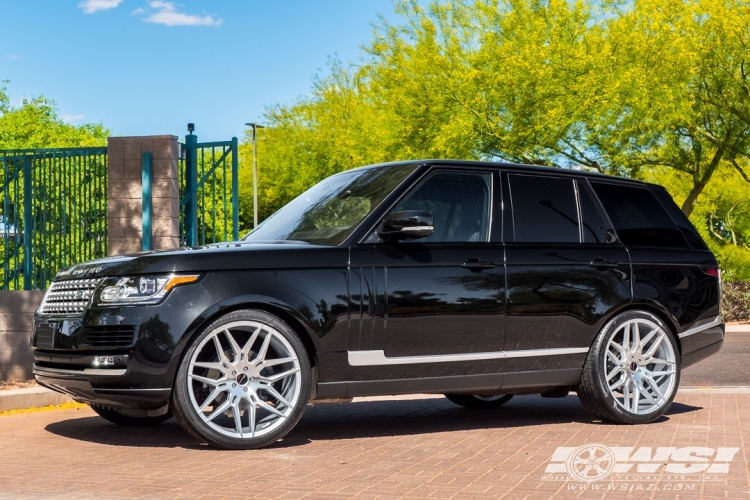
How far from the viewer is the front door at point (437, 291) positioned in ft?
23.4

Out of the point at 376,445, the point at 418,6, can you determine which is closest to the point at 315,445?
the point at 376,445

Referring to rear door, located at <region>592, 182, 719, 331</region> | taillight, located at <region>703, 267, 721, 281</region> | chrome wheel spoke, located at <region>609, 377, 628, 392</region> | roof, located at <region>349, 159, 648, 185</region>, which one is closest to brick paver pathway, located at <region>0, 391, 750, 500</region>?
chrome wheel spoke, located at <region>609, 377, 628, 392</region>

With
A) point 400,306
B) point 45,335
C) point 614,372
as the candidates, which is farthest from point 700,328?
point 45,335

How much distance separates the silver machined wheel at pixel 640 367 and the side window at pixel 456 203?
1.40 m

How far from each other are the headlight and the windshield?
3.46ft

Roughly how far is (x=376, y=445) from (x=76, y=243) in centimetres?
674

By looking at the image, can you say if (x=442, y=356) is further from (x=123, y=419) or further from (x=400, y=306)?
(x=123, y=419)

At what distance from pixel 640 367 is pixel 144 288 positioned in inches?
153

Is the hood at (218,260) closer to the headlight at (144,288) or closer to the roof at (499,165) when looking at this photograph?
the headlight at (144,288)

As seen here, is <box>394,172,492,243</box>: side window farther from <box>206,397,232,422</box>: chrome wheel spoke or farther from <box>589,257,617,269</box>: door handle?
<box>206,397,232,422</box>: chrome wheel spoke

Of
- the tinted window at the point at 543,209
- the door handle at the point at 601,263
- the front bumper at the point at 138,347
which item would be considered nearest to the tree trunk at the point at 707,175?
the tinted window at the point at 543,209

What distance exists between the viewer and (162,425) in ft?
27.6

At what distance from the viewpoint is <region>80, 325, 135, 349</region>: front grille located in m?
6.61

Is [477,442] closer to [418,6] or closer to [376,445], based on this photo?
[376,445]
